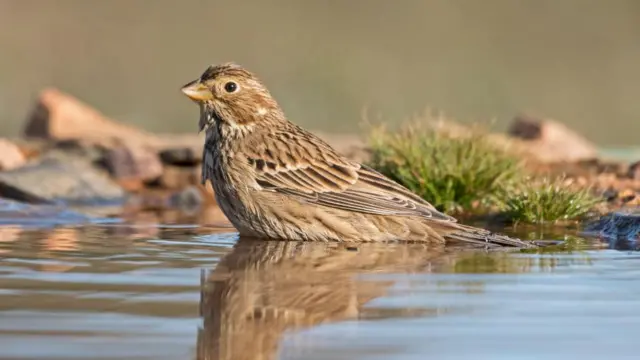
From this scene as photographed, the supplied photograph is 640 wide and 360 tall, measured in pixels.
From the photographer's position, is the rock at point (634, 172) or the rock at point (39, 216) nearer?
the rock at point (39, 216)

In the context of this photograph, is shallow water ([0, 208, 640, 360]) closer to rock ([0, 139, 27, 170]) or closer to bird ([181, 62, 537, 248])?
bird ([181, 62, 537, 248])

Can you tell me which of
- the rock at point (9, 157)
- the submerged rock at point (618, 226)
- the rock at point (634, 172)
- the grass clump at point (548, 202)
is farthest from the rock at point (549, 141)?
the rock at point (9, 157)

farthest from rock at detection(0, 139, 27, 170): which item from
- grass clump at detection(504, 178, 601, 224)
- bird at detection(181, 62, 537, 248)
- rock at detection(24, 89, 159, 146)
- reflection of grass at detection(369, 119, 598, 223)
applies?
grass clump at detection(504, 178, 601, 224)

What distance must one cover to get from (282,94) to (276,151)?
11.4 metres

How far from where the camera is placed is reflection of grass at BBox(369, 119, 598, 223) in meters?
9.20

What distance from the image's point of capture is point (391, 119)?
18812 mm

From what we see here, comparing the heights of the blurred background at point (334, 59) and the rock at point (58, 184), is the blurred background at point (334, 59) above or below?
above

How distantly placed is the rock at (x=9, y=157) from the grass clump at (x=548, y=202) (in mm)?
5105

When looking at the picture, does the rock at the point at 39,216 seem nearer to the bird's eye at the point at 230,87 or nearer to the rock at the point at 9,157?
the bird's eye at the point at 230,87

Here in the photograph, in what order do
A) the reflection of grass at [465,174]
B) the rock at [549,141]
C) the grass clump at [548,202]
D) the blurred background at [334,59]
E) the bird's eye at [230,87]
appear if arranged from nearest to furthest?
the bird's eye at [230,87], the grass clump at [548,202], the reflection of grass at [465,174], the rock at [549,141], the blurred background at [334,59]

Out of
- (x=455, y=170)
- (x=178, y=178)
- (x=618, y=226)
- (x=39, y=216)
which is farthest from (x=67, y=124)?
(x=618, y=226)

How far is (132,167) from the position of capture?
12.7 m

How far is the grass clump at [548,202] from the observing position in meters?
9.09

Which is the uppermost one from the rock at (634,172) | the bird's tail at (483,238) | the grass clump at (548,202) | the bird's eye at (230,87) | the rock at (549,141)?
the rock at (549,141)
